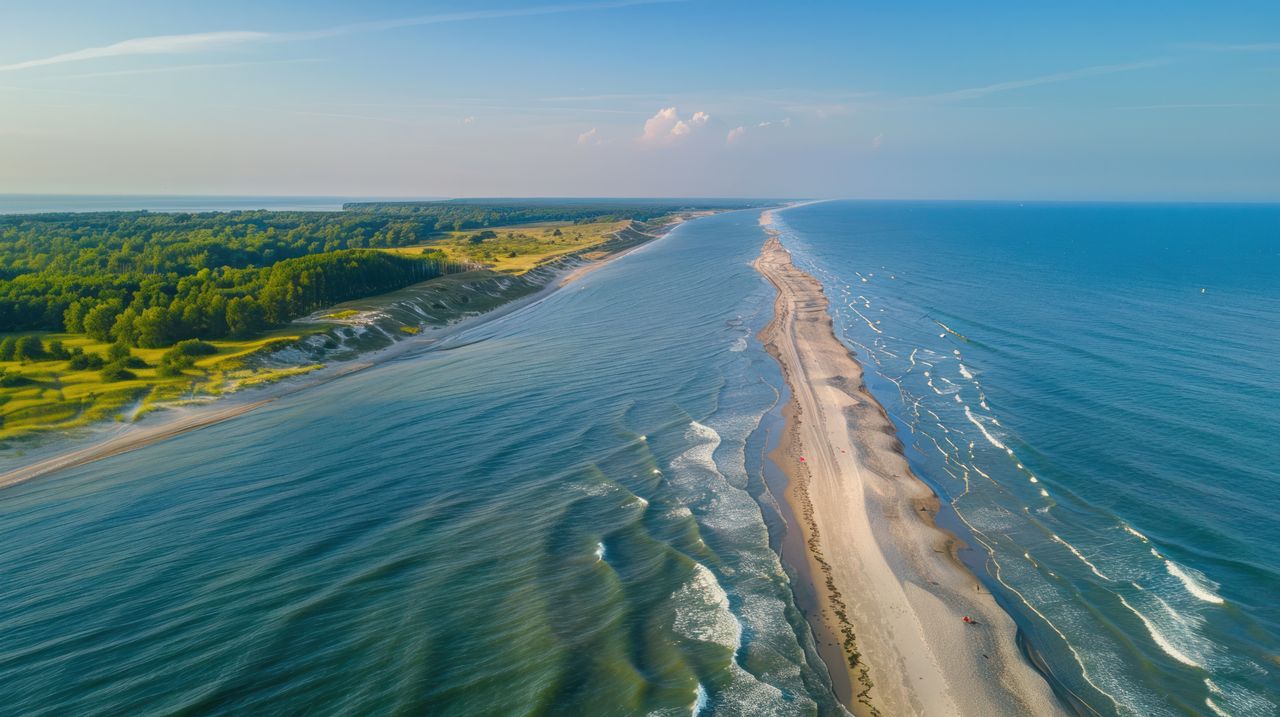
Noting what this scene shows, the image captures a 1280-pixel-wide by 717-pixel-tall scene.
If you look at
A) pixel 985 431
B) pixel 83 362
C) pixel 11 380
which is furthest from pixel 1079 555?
pixel 83 362

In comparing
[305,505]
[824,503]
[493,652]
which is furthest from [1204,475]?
[305,505]

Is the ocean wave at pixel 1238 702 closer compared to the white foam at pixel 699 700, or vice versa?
the ocean wave at pixel 1238 702

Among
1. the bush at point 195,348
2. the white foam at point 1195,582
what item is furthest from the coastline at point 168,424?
the white foam at point 1195,582

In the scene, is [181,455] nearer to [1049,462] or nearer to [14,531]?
[14,531]

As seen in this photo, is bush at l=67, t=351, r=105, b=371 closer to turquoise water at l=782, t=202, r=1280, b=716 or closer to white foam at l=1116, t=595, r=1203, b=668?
turquoise water at l=782, t=202, r=1280, b=716

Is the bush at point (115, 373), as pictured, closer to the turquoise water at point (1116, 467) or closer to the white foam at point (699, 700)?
the white foam at point (699, 700)

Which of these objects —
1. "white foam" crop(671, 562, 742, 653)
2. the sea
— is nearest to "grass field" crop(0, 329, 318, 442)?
the sea

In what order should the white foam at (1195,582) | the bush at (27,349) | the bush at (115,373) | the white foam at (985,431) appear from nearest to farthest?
the white foam at (1195,582) < the white foam at (985,431) < the bush at (115,373) < the bush at (27,349)
